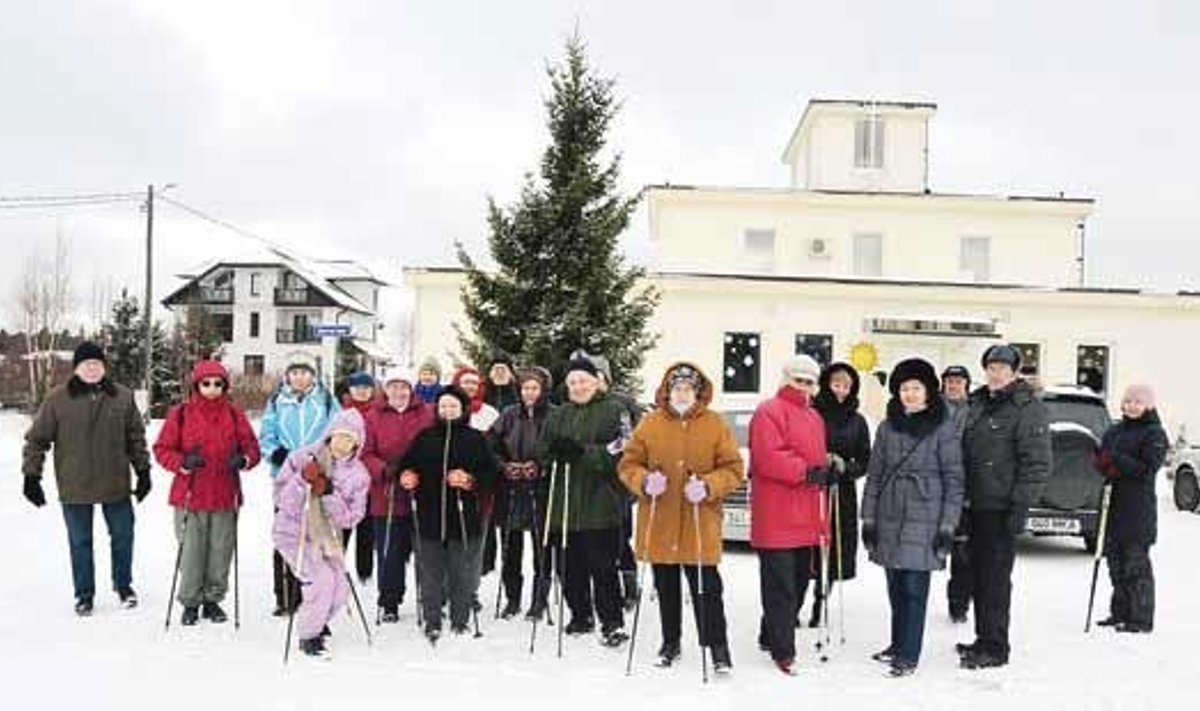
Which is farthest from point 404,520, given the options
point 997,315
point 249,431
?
point 997,315

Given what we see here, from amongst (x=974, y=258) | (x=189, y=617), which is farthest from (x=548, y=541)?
(x=974, y=258)

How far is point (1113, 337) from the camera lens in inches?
1198

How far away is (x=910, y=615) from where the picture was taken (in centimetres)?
679

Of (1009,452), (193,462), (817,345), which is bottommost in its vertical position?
(193,462)

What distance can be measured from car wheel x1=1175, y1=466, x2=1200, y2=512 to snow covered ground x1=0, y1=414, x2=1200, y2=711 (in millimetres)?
8572

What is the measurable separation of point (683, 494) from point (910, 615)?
5.15ft

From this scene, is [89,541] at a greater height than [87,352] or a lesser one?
lesser

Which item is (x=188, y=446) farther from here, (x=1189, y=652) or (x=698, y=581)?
(x=1189, y=652)

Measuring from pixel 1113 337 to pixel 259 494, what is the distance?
24170 millimetres

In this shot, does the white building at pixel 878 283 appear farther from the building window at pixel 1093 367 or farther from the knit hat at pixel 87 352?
the knit hat at pixel 87 352

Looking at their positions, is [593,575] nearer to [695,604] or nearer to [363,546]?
[695,604]

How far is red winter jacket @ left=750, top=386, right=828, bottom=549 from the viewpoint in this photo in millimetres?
6719

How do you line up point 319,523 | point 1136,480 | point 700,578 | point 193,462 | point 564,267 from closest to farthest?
point 700,578, point 319,523, point 193,462, point 1136,480, point 564,267

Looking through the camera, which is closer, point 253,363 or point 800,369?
point 800,369
